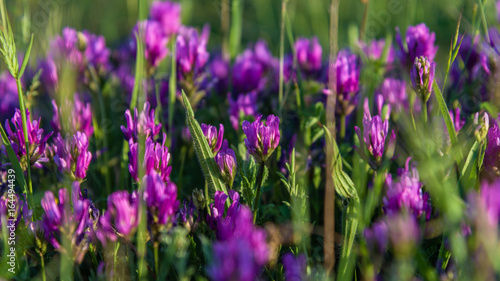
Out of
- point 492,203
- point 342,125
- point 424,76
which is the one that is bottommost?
point 342,125

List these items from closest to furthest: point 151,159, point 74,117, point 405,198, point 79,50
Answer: point 405,198 < point 151,159 < point 74,117 < point 79,50

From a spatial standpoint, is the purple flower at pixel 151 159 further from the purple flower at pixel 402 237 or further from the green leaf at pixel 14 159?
the purple flower at pixel 402 237

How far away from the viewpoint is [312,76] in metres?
3.24

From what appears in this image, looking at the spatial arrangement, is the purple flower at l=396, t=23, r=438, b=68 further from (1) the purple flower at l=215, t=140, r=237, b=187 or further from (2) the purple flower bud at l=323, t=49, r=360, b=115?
(1) the purple flower at l=215, t=140, r=237, b=187

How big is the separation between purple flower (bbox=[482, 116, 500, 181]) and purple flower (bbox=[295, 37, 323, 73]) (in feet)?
4.87

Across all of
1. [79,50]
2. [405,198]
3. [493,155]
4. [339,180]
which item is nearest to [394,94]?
[493,155]

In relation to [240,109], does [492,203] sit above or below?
above

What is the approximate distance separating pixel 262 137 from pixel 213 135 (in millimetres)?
231

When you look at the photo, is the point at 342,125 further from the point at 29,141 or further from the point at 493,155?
the point at 29,141

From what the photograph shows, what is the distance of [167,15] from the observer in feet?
11.9

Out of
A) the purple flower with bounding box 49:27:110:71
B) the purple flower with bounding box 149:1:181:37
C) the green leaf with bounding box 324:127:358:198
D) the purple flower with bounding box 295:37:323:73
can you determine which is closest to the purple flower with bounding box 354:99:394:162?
the green leaf with bounding box 324:127:358:198

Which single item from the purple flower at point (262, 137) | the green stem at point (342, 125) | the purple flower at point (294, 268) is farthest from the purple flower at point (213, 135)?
the green stem at point (342, 125)

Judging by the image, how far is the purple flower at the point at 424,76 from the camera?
188cm

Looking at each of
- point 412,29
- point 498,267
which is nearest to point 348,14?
point 412,29
